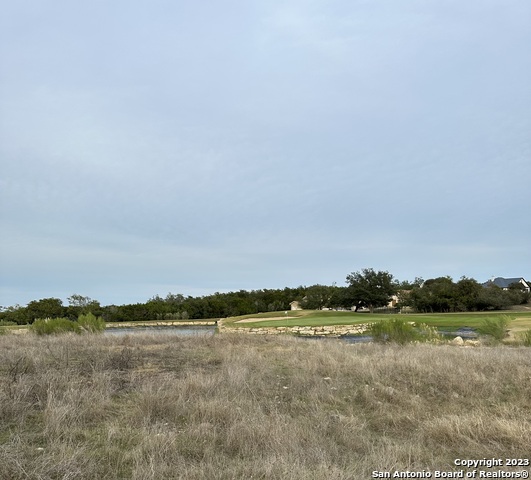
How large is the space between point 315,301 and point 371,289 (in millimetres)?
15871

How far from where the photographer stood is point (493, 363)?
992cm

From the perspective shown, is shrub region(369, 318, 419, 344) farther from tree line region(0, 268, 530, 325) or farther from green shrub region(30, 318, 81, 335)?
tree line region(0, 268, 530, 325)

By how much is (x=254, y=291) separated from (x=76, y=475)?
103m

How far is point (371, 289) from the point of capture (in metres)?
79.4

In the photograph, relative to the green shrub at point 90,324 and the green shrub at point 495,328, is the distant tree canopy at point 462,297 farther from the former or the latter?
the green shrub at point 90,324

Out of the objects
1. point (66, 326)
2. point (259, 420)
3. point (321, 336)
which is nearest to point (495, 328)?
point (321, 336)

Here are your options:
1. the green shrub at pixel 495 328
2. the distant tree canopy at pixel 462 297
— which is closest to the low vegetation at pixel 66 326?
the green shrub at pixel 495 328

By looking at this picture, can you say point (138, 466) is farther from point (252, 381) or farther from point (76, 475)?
point (252, 381)

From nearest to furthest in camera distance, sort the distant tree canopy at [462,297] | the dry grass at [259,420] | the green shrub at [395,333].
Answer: the dry grass at [259,420], the green shrub at [395,333], the distant tree canopy at [462,297]

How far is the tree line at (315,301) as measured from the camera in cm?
6731

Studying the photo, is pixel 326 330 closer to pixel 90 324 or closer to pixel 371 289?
pixel 90 324

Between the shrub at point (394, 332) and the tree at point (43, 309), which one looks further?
the tree at point (43, 309)

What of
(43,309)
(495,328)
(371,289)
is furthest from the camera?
(371,289)

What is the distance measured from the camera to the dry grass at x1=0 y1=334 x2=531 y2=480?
417 cm
